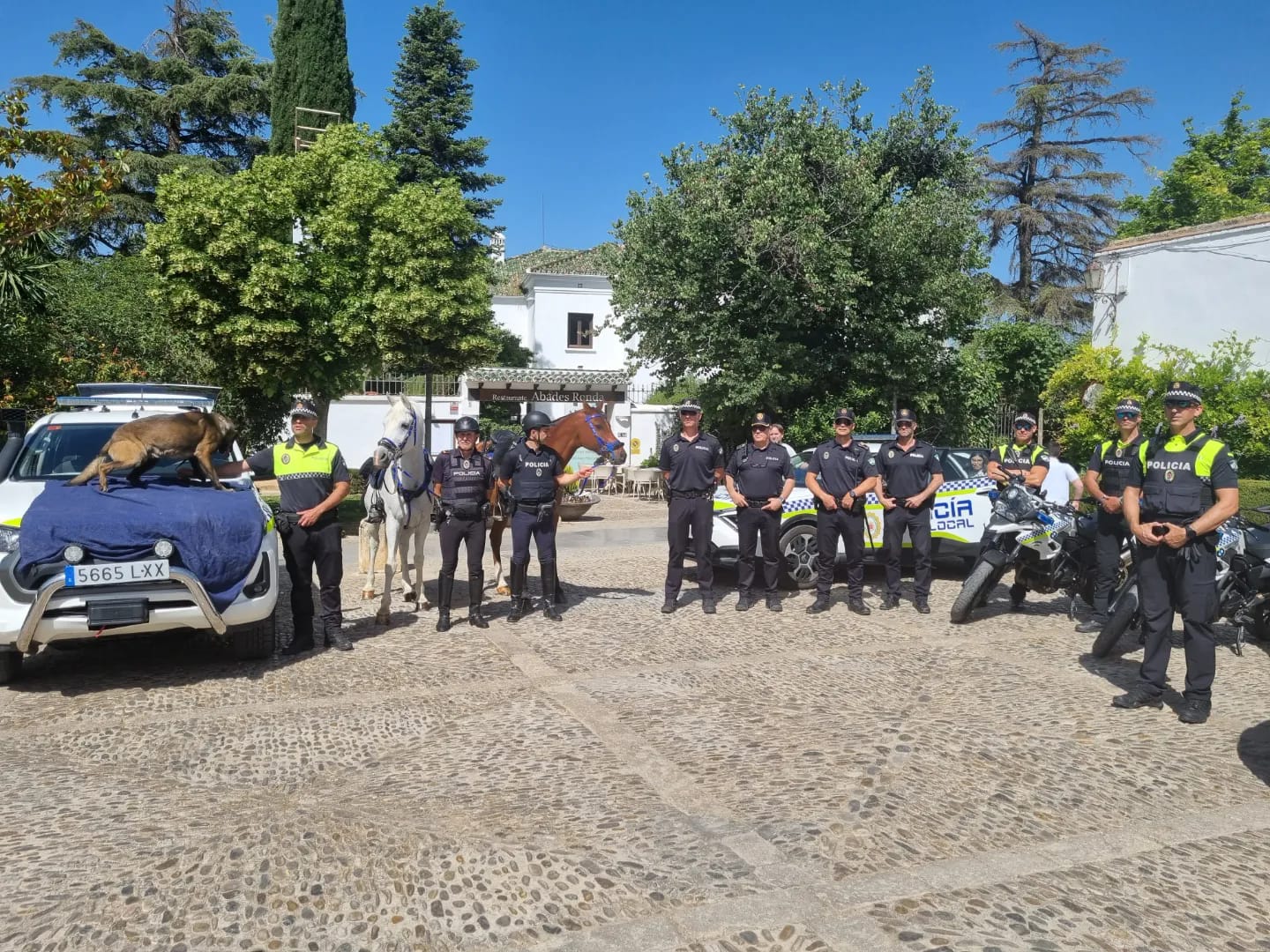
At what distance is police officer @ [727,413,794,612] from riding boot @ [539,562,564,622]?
5.90ft

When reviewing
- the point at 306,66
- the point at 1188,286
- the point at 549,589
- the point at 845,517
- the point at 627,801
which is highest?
the point at 306,66

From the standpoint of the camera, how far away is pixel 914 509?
9.26 m

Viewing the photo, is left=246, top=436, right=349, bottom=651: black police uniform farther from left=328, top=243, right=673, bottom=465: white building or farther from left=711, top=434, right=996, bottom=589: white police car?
left=328, top=243, right=673, bottom=465: white building

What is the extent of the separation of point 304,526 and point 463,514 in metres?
1.47

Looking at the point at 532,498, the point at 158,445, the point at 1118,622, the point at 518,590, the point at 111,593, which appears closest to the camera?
the point at 111,593

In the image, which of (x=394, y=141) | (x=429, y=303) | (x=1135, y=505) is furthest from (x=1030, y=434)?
(x=394, y=141)

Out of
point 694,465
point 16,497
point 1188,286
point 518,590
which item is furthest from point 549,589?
point 1188,286

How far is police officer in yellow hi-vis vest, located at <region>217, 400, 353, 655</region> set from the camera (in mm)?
7438

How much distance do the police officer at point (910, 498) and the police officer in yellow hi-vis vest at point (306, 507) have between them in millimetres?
5084

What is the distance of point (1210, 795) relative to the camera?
15.6 ft

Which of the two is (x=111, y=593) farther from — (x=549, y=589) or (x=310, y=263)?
(x=310, y=263)

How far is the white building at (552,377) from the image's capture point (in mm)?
Answer: 28000

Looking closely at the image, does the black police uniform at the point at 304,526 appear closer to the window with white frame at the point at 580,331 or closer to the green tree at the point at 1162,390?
the green tree at the point at 1162,390

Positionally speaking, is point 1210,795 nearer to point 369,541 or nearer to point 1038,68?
point 369,541
